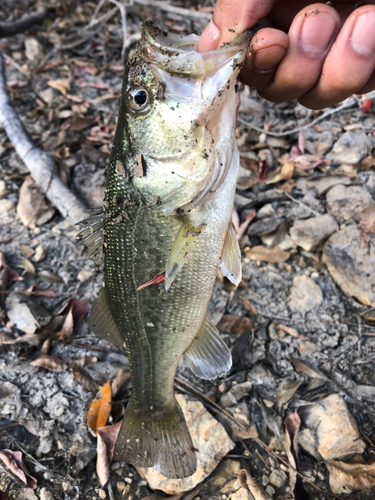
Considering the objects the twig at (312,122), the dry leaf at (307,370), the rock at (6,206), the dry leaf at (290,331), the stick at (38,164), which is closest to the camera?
the dry leaf at (307,370)

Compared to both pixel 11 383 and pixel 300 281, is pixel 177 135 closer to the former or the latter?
pixel 300 281

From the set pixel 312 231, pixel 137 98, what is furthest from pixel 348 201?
pixel 137 98

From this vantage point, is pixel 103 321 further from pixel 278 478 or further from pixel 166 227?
pixel 278 478

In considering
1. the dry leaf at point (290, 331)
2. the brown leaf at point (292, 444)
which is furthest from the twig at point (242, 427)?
the dry leaf at point (290, 331)

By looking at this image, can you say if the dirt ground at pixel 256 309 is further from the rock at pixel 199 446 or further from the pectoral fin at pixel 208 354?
the pectoral fin at pixel 208 354

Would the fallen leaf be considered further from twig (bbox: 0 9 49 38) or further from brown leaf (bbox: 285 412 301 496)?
twig (bbox: 0 9 49 38)

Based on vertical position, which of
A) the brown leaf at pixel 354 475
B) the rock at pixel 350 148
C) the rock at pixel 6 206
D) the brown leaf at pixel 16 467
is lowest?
the brown leaf at pixel 16 467

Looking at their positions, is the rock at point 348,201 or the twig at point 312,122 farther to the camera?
the twig at point 312,122

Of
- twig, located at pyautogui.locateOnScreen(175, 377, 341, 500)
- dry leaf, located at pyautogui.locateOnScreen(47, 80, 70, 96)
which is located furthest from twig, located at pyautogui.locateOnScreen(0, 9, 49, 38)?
twig, located at pyautogui.locateOnScreen(175, 377, 341, 500)

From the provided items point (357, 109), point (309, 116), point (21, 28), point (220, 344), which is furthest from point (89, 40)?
point (220, 344)
